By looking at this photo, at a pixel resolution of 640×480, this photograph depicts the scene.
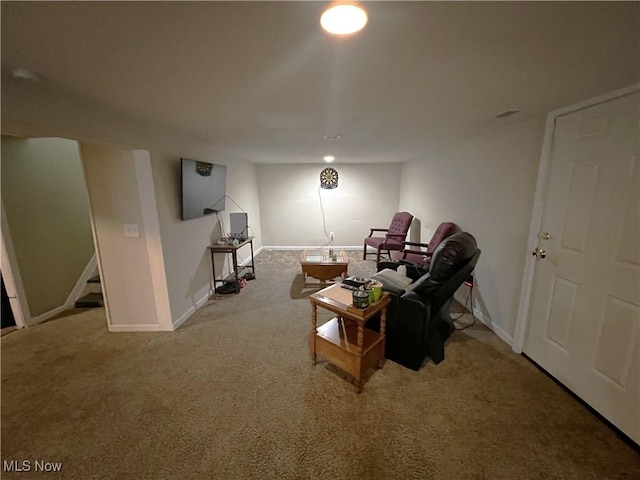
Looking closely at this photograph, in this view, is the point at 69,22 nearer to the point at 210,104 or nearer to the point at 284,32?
the point at 284,32

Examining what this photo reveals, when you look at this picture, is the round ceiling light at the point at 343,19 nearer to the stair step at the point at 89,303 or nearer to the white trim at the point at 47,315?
the stair step at the point at 89,303

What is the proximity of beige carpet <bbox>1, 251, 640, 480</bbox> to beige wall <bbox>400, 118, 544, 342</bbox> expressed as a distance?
558 millimetres

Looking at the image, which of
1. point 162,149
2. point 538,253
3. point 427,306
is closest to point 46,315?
point 162,149

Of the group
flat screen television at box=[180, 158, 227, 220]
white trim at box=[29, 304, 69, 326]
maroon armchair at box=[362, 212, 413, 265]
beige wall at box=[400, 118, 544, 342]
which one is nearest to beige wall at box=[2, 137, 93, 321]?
white trim at box=[29, 304, 69, 326]

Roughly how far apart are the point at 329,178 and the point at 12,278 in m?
5.22

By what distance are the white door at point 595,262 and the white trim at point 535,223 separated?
0.13ft

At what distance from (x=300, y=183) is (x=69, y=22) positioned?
5.26 m

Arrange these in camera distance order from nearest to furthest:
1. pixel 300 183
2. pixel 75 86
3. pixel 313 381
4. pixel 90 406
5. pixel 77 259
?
pixel 75 86 < pixel 90 406 < pixel 313 381 < pixel 77 259 < pixel 300 183

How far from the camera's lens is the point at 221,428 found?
1.66m

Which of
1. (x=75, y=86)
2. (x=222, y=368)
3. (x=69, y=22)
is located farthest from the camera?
(x=222, y=368)

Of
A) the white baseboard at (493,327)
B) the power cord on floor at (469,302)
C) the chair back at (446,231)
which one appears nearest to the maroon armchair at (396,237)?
the chair back at (446,231)

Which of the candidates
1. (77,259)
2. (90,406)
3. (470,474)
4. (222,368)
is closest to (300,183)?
(77,259)

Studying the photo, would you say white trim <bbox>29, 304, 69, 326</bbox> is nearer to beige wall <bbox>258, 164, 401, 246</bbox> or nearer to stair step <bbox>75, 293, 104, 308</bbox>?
stair step <bbox>75, 293, 104, 308</bbox>

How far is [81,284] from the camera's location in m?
3.57
